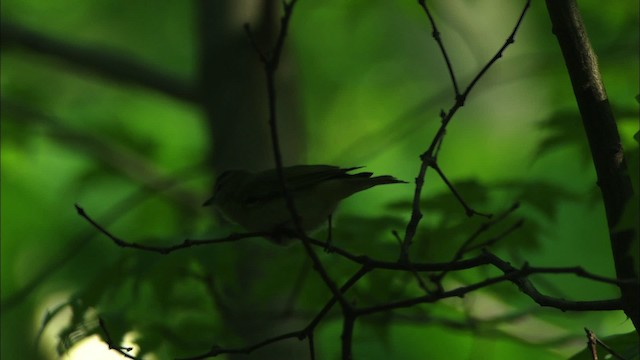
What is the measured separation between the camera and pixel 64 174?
601cm

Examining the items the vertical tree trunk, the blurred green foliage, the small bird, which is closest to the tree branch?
the blurred green foliage

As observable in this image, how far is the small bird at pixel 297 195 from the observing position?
79.1 inches

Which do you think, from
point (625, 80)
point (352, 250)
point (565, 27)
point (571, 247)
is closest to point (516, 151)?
point (571, 247)

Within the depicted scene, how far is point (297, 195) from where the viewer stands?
2035 mm

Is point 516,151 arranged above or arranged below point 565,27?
above

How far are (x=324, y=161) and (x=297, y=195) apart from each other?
3.60 m

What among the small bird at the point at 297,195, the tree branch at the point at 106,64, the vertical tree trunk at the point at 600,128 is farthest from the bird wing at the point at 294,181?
the tree branch at the point at 106,64

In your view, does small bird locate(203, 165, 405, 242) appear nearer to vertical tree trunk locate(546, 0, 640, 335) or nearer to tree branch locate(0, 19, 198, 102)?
vertical tree trunk locate(546, 0, 640, 335)

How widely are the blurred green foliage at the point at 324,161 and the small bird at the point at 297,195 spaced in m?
0.39

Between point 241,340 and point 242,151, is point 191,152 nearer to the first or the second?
point 242,151

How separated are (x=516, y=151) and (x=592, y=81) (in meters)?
4.58

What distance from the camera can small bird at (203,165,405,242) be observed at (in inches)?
79.1

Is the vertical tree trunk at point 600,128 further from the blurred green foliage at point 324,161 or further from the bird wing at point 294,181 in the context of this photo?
the bird wing at point 294,181

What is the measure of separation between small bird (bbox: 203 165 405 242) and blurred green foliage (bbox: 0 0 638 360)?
391 mm
